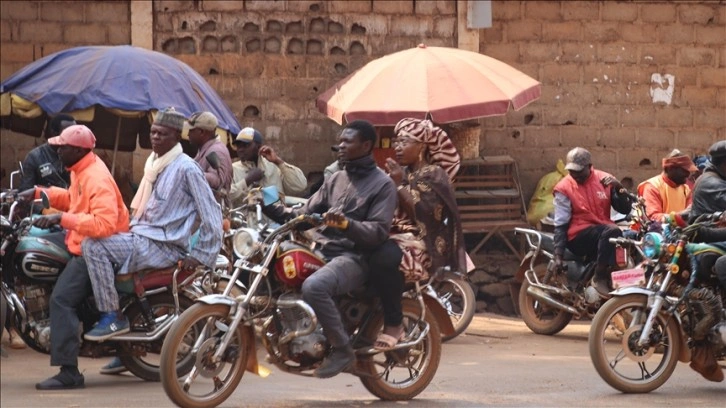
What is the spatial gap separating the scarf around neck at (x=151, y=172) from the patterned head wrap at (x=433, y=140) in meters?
1.49

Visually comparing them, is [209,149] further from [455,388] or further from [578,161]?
[578,161]

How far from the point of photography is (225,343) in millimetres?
7535

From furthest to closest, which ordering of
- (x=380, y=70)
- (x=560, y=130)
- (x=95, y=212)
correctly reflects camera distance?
(x=560, y=130)
(x=380, y=70)
(x=95, y=212)

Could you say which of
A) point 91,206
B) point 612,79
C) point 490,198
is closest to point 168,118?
→ point 91,206

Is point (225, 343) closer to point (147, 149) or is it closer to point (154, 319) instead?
point (154, 319)

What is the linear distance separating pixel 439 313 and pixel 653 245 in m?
1.48

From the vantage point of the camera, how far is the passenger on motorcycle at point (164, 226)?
27.4 feet

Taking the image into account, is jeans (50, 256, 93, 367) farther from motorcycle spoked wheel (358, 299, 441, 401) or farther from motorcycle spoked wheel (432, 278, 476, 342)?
motorcycle spoked wheel (432, 278, 476, 342)

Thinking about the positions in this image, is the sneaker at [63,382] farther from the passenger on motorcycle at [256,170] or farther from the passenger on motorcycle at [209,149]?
the passenger on motorcycle at [256,170]

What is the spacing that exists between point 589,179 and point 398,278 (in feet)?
12.6

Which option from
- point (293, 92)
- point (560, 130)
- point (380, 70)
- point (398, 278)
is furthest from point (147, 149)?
point (398, 278)

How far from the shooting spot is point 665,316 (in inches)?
338

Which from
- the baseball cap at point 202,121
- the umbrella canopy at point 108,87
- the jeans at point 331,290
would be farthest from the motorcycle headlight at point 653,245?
the umbrella canopy at point 108,87

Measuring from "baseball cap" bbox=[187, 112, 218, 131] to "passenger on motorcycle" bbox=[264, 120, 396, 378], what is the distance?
203cm
